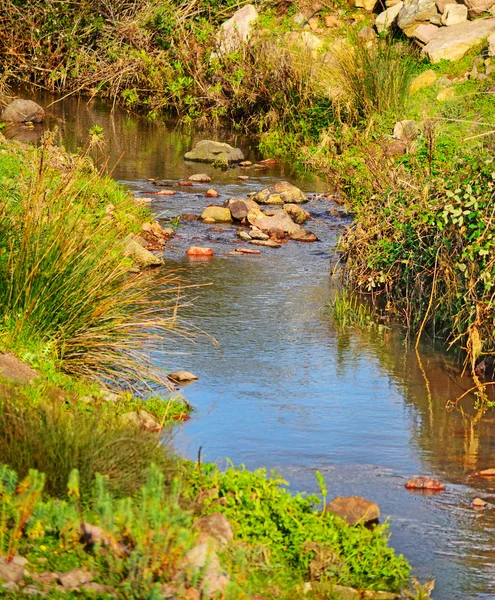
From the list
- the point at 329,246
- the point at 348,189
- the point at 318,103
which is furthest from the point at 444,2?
the point at 329,246

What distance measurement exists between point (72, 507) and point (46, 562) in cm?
20

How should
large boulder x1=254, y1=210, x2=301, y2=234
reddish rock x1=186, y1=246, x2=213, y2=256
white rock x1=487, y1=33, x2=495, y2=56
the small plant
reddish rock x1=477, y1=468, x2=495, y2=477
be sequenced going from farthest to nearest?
white rock x1=487, y1=33, x2=495, y2=56 → large boulder x1=254, y1=210, x2=301, y2=234 → reddish rock x1=186, y1=246, x2=213, y2=256 → the small plant → reddish rock x1=477, y1=468, x2=495, y2=477

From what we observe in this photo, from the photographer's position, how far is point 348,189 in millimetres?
11133

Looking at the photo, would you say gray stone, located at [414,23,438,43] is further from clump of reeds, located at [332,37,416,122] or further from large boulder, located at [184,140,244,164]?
large boulder, located at [184,140,244,164]

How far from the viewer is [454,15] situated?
16078mm

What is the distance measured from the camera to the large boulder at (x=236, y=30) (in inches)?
641

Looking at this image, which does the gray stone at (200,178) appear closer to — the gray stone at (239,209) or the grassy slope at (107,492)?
the gray stone at (239,209)

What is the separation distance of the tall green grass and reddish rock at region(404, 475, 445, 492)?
167 centimetres

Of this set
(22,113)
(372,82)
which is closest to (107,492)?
(372,82)

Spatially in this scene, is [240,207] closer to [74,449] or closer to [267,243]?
[267,243]

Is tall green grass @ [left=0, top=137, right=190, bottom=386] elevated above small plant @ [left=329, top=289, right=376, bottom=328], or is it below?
above

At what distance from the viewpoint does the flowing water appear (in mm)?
4711

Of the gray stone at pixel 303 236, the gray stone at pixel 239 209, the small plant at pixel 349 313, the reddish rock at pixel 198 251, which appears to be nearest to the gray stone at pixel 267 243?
the gray stone at pixel 303 236

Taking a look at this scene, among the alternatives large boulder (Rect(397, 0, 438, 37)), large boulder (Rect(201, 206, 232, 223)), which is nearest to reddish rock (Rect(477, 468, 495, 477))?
large boulder (Rect(201, 206, 232, 223))
